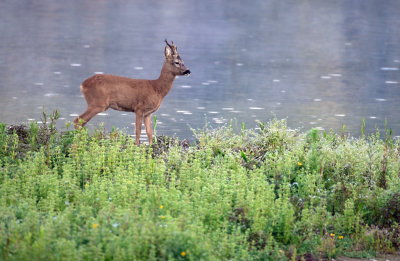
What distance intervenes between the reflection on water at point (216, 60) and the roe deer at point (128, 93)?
1735mm

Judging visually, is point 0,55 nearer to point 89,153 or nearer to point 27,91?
point 27,91

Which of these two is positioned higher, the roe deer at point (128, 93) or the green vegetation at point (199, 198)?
the roe deer at point (128, 93)

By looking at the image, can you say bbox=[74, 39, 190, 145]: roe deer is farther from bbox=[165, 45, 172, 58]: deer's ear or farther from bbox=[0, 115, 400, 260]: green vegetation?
bbox=[0, 115, 400, 260]: green vegetation

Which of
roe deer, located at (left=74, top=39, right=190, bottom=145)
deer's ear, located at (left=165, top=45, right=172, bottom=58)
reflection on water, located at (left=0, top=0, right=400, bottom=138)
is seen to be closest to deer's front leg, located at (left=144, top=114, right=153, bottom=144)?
roe deer, located at (left=74, top=39, right=190, bottom=145)

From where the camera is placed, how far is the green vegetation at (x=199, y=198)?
229 inches

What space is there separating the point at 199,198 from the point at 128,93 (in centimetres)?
283

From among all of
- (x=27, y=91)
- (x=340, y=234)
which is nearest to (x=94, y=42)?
(x=27, y=91)

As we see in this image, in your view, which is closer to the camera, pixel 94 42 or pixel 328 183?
pixel 328 183

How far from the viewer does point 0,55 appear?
62.8 ft

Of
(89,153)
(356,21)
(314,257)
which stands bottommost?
(314,257)

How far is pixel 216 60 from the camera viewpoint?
760 inches

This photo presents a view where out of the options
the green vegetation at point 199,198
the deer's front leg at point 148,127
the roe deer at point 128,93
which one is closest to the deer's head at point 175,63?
the roe deer at point 128,93

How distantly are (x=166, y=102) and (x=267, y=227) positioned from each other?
7.72m

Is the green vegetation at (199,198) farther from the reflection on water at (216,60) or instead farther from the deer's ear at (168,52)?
the reflection on water at (216,60)
